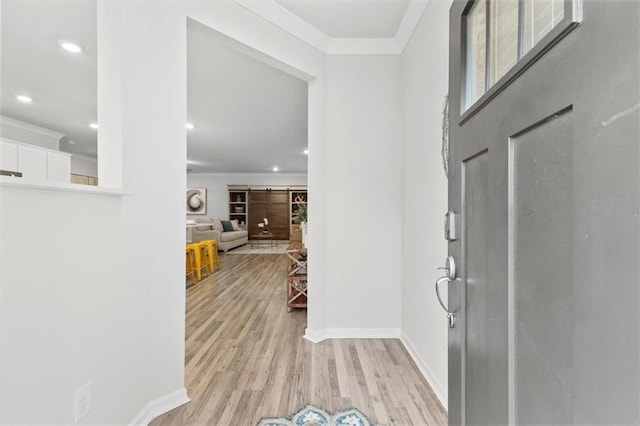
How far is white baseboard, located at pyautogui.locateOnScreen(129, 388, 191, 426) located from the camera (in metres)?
1.45

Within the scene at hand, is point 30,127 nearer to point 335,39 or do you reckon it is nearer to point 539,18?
point 335,39

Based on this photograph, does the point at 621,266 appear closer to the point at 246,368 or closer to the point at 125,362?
the point at 125,362

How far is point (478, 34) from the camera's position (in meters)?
0.82

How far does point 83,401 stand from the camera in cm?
116

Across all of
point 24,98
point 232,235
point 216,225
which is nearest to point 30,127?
point 24,98

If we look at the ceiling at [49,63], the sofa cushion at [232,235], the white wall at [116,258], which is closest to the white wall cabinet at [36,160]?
the white wall at [116,258]

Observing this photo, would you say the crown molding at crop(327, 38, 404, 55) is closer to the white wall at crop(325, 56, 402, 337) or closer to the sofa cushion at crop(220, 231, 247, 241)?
the white wall at crop(325, 56, 402, 337)

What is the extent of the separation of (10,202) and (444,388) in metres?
2.10

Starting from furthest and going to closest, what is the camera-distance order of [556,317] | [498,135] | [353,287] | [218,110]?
[218,110], [353,287], [498,135], [556,317]

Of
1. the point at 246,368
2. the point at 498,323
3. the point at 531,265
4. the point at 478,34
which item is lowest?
the point at 246,368

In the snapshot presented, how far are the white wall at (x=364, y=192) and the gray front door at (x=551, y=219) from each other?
1738mm

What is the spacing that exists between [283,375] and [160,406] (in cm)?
73

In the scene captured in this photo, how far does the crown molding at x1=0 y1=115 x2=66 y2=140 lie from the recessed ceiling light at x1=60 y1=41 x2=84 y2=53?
3347 mm

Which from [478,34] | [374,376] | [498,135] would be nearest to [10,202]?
[498,135]
